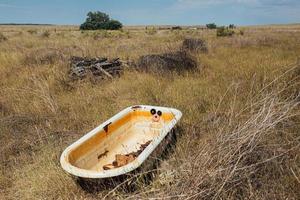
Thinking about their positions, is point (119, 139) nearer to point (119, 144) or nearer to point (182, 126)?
point (119, 144)

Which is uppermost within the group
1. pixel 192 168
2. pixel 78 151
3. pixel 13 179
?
pixel 192 168

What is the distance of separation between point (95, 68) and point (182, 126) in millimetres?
4694

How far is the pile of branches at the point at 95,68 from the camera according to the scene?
909cm

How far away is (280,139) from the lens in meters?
3.70

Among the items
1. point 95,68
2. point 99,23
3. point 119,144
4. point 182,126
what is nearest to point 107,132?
point 119,144

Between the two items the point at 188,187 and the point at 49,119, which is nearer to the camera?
the point at 188,187

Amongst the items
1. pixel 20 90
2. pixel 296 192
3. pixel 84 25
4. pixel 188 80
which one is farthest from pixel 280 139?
pixel 84 25

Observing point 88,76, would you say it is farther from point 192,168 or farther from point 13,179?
point 192,168

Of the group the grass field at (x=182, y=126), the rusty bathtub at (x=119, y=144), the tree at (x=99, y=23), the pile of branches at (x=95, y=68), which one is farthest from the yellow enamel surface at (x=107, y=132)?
the tree at (x=99, y=23)

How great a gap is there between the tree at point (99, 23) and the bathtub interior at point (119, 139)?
176 feet

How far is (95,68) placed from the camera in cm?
948

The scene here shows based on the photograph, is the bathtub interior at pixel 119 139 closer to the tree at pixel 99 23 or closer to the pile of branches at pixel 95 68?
the pile of branches at pixel 95 68

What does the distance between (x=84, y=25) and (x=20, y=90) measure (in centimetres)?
5361

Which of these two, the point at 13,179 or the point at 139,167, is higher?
the point at 139,167
